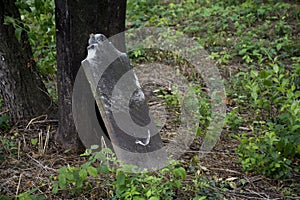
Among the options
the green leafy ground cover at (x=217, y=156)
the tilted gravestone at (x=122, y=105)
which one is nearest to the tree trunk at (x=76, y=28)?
the tilted gravestone at (x=122, y=105)

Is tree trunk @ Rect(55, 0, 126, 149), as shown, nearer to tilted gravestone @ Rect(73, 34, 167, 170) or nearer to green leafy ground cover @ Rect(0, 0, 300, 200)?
tilted gravestone @ Rect(73, 34, 167, 170)

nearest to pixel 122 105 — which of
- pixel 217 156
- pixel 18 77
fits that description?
pixel 217 156

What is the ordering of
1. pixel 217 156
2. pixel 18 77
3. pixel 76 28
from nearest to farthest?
1. pixel 76 28
2. pixel 217 156
3. pixel 18 77

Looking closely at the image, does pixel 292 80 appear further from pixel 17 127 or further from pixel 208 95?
pixel 17 127

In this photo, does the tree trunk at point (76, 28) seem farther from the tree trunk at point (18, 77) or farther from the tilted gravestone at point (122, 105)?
the tree trunk at point (18, 77)

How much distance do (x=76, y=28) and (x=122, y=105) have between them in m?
0.71

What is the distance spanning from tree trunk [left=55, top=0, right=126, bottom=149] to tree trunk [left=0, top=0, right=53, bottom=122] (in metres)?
0.56

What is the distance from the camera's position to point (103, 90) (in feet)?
10.7

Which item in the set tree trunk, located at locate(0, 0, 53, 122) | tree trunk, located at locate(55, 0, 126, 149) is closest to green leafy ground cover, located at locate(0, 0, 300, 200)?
tree trunk, located at locate(0, 0, 53, 122)

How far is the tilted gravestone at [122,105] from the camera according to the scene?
10.6 ft

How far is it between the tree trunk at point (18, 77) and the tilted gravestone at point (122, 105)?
1.03 m

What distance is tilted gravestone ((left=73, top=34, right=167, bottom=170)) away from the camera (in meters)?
3.25

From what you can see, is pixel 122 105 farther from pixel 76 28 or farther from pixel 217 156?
pixel 217 156

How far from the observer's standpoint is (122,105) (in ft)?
10.7
